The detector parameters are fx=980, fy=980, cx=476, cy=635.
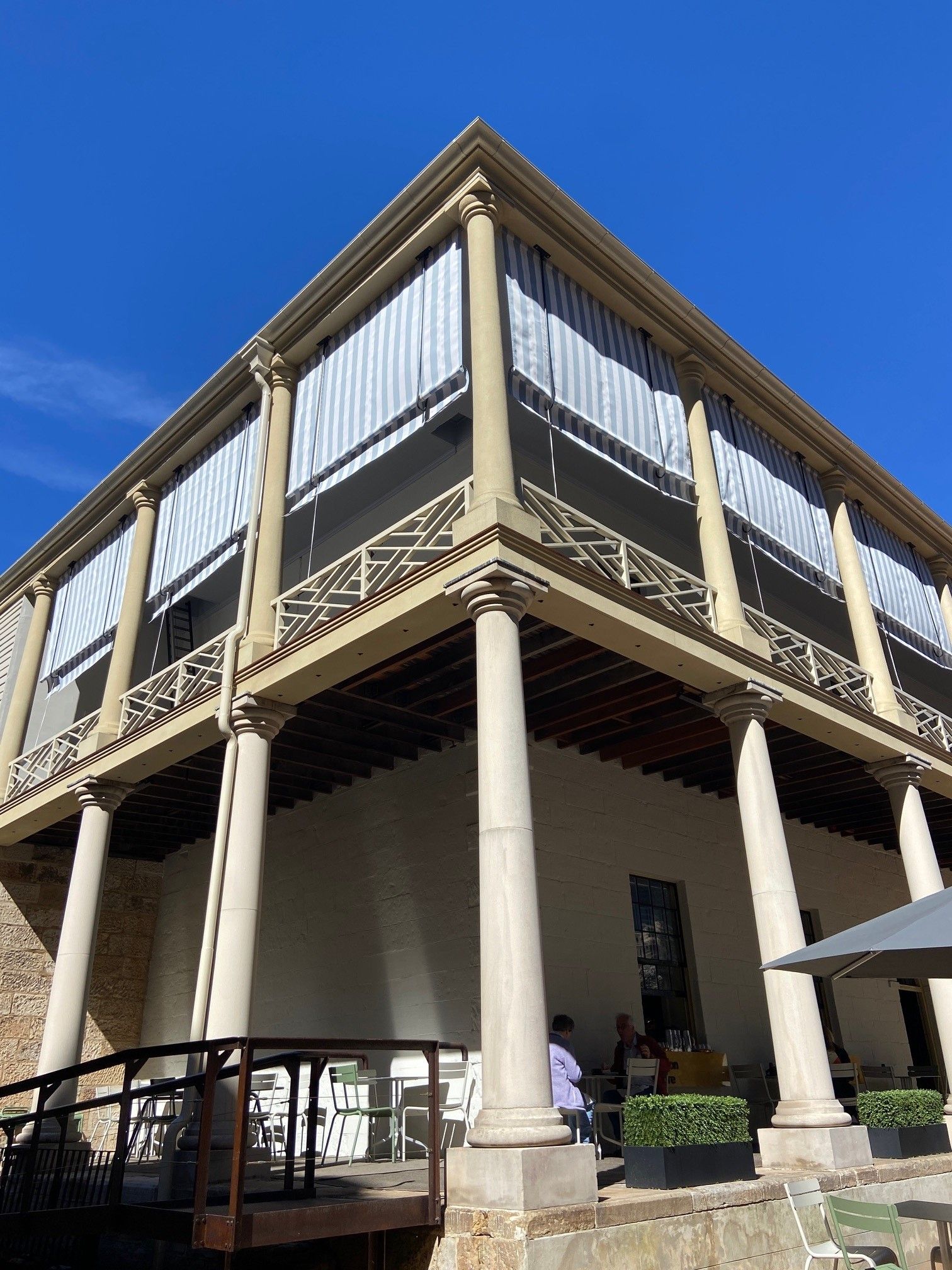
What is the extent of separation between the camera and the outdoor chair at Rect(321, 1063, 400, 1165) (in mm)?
8953

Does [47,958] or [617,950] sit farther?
[47,958]

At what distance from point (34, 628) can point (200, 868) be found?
191 inches

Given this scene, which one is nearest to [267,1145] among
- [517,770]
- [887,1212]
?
[517,770]

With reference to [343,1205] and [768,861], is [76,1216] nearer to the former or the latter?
[343,1205]

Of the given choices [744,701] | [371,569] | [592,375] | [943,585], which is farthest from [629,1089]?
[943,585]

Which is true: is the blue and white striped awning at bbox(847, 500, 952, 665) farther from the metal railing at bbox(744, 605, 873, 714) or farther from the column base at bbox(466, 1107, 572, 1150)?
the column base at bbox(466, 1107, 572, 1150)

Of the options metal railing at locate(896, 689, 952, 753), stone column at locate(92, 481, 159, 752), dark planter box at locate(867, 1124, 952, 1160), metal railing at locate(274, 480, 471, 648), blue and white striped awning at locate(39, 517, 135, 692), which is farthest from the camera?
blue and white striped awning at locate(39, 517, 135, 692)

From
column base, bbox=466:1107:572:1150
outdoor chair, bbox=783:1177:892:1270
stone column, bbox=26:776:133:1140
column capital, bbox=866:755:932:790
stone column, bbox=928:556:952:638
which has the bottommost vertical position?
outdoor chair, bbox=783:1177:892:1270

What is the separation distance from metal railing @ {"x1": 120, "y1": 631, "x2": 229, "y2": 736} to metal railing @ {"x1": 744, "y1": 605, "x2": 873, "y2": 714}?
19.8 feet

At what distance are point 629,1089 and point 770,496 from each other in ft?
24.0

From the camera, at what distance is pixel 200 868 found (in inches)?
623

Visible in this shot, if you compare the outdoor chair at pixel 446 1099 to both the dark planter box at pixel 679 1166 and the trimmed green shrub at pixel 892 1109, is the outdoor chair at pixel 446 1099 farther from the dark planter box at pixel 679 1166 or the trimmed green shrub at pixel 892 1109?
the trimmed green shrub at pixel 892 1109

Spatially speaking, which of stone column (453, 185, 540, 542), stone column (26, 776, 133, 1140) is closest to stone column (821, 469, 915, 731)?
stone column (453, 185, 540, 542)

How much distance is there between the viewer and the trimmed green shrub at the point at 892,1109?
9617 millimetres
